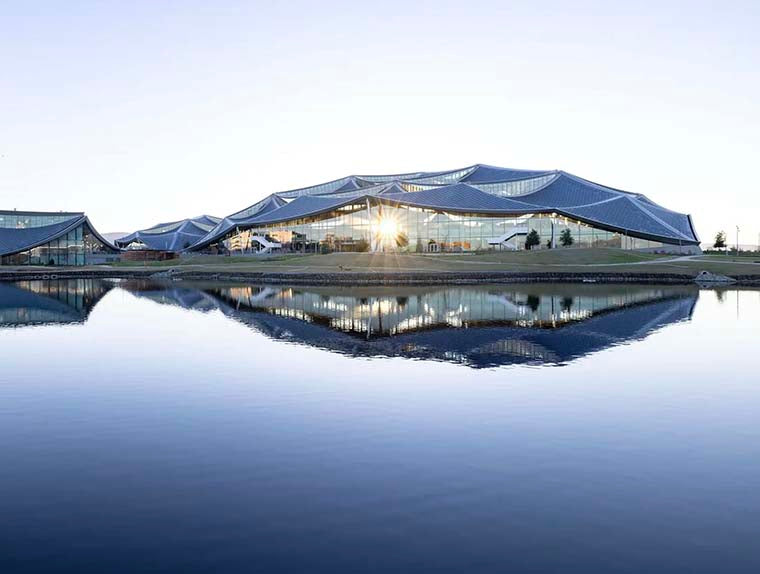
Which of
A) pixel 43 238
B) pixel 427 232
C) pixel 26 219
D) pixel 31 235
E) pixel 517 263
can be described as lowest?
pixel 517 263

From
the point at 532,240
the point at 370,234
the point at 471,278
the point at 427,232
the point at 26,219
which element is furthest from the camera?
the point at 26,219

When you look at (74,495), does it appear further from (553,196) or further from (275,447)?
(553,196)

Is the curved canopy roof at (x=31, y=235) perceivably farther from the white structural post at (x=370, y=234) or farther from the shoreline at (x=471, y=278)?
the shoreline at (x=471, y=278)

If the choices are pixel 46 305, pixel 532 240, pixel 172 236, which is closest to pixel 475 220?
pixel 532 240

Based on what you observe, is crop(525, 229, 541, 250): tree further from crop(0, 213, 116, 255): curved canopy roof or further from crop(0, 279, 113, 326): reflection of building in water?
crop(0, 213, 116, 255): curved canopy roof

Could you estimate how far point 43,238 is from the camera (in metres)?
104

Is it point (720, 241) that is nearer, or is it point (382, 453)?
point (382, 453)

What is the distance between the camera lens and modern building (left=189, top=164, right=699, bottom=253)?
93.6m

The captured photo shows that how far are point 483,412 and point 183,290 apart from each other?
163 feet

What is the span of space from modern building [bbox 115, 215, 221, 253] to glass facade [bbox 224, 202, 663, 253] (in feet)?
142

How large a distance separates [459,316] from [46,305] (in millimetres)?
27947

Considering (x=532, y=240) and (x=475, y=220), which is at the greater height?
(x=475, y=220)

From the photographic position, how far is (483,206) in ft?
318

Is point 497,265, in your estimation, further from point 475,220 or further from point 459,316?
point 459,316
